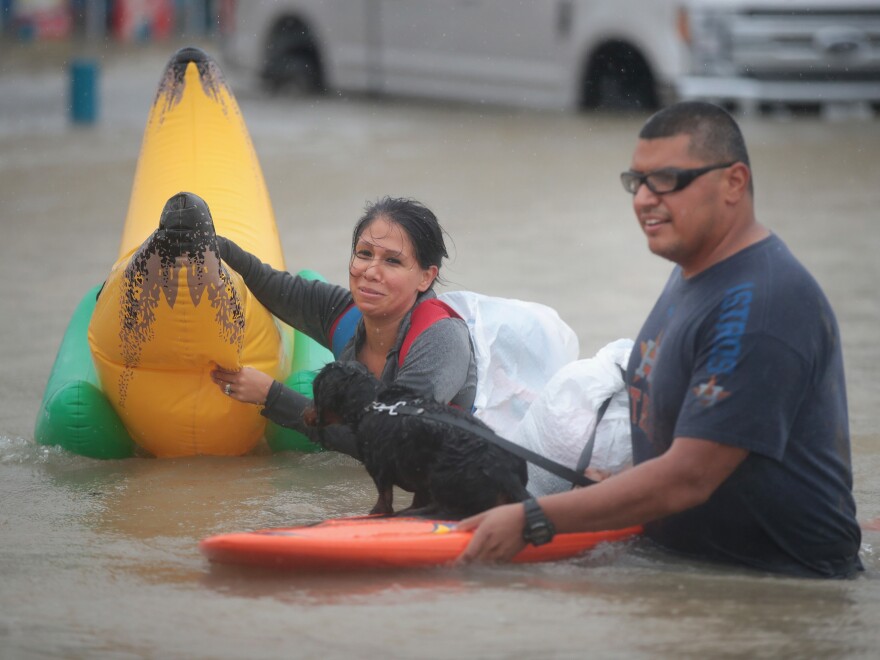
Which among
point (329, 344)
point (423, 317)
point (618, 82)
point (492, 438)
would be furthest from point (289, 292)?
point (618, 82)

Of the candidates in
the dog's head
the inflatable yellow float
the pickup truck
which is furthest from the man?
the pickup truck

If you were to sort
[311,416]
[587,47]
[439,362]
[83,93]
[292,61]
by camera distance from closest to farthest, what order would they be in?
[311,416], [439,362], [587,47], [83,93], [292,61]

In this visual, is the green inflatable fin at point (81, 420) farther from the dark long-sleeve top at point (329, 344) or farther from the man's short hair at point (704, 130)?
the man's short hair at point (704, 130)

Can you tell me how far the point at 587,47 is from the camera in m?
12.0

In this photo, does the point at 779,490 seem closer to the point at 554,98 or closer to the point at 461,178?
the point at 461,178

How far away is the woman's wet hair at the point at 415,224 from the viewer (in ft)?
13.3

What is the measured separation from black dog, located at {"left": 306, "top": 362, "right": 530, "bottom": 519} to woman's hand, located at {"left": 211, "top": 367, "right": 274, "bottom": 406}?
2.01 feet

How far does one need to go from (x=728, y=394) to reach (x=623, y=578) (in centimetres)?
55

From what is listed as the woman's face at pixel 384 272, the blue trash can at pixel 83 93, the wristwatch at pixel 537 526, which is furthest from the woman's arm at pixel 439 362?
the blue trash can at pixel 83 93

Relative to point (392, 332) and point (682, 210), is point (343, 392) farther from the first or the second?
point (682, 210)

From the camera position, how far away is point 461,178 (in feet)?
34.0

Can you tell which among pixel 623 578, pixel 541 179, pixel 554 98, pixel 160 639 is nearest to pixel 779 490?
pixel 623 578

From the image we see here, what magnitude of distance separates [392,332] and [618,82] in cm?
881

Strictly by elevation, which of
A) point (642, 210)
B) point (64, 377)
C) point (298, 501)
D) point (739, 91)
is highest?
point (739, 91)
